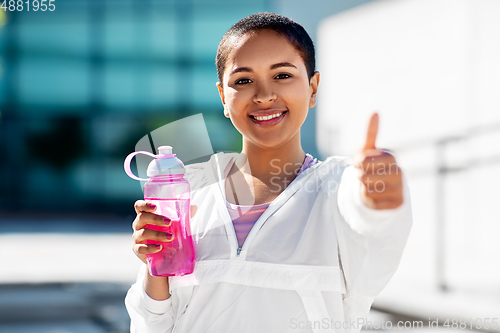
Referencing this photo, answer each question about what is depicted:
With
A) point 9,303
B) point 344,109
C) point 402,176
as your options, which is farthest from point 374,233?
point 344,109

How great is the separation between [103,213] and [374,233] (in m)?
12.1

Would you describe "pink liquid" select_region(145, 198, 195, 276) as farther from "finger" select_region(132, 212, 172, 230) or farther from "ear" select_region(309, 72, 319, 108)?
"ear" select_region(309, 72, 319, 108)

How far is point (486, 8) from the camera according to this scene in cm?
593

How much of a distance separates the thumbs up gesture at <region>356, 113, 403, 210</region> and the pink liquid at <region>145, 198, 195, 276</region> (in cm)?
51

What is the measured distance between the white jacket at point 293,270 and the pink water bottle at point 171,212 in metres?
0.04

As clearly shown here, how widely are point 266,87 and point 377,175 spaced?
0.43 meters

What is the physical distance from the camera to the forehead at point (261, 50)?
1.19 m

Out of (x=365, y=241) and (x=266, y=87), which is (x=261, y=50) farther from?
(x=365, y=241)

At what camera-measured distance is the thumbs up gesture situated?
875 millimetres

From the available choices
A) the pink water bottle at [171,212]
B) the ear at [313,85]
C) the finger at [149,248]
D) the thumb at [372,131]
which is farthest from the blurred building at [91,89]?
the thumb at [372,131]

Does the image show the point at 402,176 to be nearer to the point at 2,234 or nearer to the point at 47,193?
the point at 2,234

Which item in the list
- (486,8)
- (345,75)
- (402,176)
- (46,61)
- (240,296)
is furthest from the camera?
(46,61)

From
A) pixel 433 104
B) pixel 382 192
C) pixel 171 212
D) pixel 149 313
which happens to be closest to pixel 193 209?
pixel 171 212

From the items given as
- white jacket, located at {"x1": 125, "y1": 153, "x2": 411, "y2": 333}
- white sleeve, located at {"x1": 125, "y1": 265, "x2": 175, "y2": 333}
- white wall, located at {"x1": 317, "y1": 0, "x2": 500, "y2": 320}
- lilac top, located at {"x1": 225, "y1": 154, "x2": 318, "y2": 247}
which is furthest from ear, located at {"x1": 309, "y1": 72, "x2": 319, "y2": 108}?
white wall, located at {"x1": 317, "y1": 0, "x2": 500, "y2": 320}
